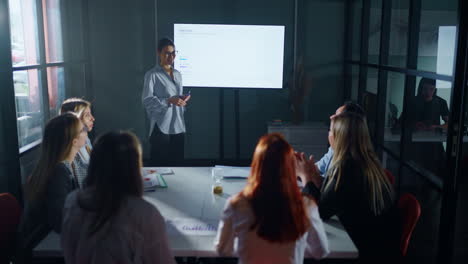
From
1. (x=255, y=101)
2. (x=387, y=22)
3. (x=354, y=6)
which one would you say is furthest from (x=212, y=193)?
(x=354, y=6)

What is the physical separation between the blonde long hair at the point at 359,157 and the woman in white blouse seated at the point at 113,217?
0.99m

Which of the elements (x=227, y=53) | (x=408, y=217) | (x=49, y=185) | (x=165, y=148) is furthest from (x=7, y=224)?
(x=227, y=53)

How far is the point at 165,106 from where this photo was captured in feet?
14.8

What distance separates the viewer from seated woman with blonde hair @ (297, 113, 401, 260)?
221 centimetres

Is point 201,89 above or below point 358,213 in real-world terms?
above

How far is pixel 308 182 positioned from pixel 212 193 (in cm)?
60

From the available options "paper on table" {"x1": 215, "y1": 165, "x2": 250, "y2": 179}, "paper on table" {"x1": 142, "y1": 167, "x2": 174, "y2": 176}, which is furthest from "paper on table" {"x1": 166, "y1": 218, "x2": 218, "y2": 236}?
"paper on table" {"x1": 142, "y1": 167, "x2": 174, "y2": 176}

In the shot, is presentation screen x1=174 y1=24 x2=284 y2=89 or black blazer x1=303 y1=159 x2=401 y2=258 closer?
black blazer x1=303 y1=159 x2=401 y2=258

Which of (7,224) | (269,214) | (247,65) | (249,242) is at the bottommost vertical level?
(7,224)

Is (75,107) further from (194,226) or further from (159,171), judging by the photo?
(194,226)

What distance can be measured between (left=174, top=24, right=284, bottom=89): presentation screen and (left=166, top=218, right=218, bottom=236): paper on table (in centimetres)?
332

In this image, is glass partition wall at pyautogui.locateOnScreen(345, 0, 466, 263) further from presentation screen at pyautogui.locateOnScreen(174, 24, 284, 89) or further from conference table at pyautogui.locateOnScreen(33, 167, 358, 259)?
conference table at pyautogui.locateOnScreen(33, 167, 358, 259)

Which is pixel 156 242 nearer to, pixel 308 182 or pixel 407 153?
pixel 308 182

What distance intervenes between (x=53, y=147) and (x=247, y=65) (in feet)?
11.2
